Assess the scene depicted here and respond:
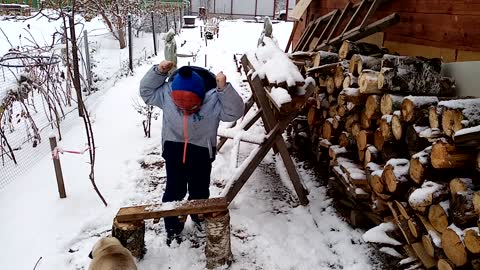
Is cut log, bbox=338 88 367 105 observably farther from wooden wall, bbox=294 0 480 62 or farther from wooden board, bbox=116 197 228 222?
wooden board, bbox=116 197 228 222

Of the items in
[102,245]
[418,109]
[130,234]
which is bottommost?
[130,234]

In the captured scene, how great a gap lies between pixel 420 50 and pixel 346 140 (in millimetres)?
1179

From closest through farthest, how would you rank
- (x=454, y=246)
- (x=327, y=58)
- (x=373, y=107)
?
(x=454, y=246)
(x=373, y=107)
(x=327, y=58)

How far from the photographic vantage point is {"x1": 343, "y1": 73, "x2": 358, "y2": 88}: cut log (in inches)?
156

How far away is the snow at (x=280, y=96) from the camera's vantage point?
3482 millimetres

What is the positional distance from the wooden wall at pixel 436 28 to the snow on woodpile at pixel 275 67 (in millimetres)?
1349

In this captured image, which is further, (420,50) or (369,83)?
(420,50)

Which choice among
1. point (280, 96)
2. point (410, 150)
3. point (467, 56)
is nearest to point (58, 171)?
point (280, 96)

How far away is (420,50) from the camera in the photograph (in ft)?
13.3

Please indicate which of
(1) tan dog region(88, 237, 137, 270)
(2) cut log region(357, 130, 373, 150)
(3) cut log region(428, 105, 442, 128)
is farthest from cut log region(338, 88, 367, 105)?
(1) tan dog region(88, 237, 137, 270)

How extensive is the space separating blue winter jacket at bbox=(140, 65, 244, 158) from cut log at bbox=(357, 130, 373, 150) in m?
1.24

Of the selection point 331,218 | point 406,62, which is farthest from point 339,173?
point 406,62

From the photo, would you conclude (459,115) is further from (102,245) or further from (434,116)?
(102,245)

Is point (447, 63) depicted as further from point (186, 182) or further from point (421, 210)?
point (186, 182)
